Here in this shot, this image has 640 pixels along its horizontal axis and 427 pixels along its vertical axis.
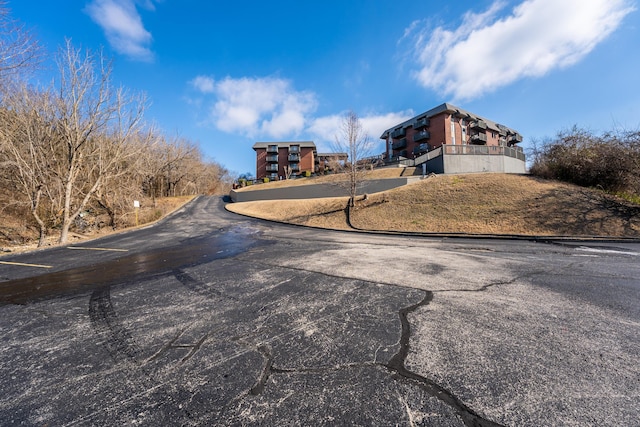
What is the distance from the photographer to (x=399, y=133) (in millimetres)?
52219

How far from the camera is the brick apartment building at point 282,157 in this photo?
70.3 metres

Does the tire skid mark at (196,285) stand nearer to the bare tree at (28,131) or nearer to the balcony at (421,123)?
the bare tree at (28,131)

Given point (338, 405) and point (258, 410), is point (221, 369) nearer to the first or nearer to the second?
point (258, 410)

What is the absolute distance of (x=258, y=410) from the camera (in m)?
1.76

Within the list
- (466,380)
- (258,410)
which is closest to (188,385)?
(258,410)

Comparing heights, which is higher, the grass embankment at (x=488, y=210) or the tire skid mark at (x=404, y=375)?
the grass embankment at (x=488, y=210)

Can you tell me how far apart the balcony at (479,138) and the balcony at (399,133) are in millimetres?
12991

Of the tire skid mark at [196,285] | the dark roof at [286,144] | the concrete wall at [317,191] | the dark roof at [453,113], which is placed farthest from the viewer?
the dark roof at [286,144]

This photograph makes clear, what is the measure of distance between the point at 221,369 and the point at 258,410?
2.19ft

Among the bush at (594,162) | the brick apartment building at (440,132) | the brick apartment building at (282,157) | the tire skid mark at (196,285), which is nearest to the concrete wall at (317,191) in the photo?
the bush at (594,162)

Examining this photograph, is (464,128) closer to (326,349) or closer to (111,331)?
(326,349)

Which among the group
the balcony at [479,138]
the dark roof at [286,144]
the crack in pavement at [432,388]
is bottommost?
the crack in pavement at [432,388]

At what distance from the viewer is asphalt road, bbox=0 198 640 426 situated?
176 centimetres

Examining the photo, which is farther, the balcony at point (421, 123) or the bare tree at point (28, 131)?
the balcony at point (421, 123)
